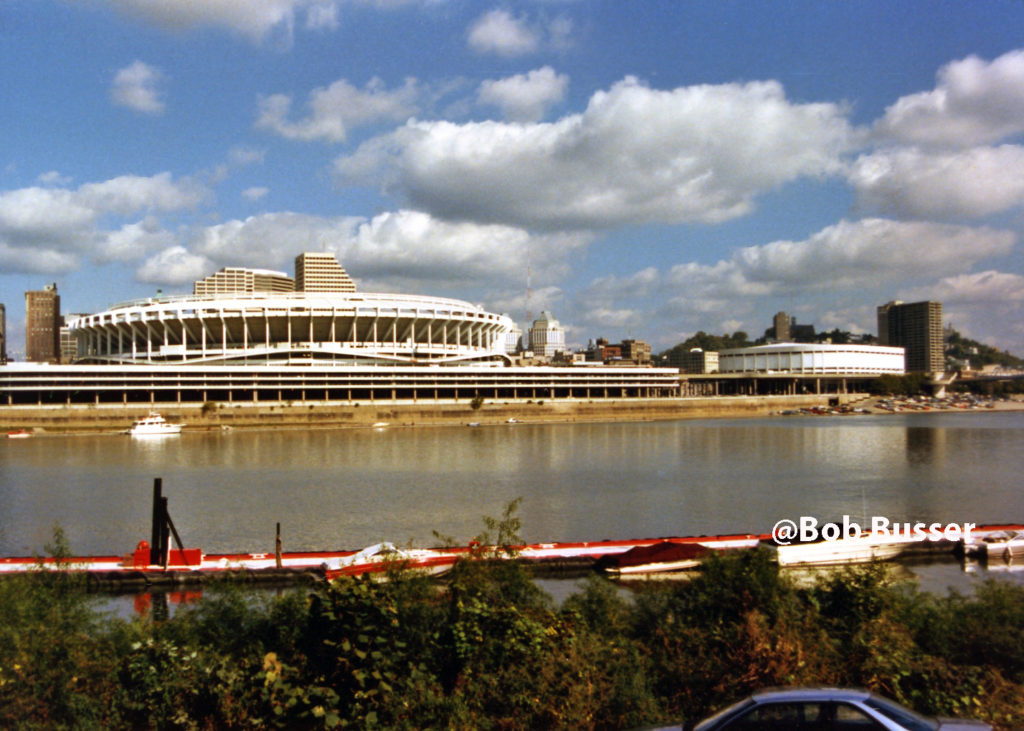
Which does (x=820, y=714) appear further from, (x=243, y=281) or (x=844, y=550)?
(x=243, y=281)

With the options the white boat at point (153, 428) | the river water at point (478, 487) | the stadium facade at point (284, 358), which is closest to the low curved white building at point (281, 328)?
the stadium facade at point (284, 358)

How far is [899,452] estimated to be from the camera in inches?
1772

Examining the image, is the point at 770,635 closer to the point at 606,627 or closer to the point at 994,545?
the point at 606,627

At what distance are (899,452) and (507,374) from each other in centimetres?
5268

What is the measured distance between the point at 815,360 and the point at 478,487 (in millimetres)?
116618

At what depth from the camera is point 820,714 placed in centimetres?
510

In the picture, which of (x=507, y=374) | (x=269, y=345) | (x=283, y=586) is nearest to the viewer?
(x=283, y=586)

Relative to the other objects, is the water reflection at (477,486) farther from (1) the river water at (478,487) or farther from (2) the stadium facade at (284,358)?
(2) the stadium facade at (284,358)

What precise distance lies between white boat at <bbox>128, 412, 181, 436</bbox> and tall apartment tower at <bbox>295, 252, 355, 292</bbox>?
2823 inches

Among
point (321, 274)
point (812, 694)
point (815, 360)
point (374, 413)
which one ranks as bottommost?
point (374, 413)

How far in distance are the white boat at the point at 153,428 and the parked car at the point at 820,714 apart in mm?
67032

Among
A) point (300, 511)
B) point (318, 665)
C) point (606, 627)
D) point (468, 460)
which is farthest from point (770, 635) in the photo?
point (468, 460)

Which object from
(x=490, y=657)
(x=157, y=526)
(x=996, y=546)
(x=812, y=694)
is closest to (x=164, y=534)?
(x=157, y=526)

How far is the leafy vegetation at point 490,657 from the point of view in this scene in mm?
6676
